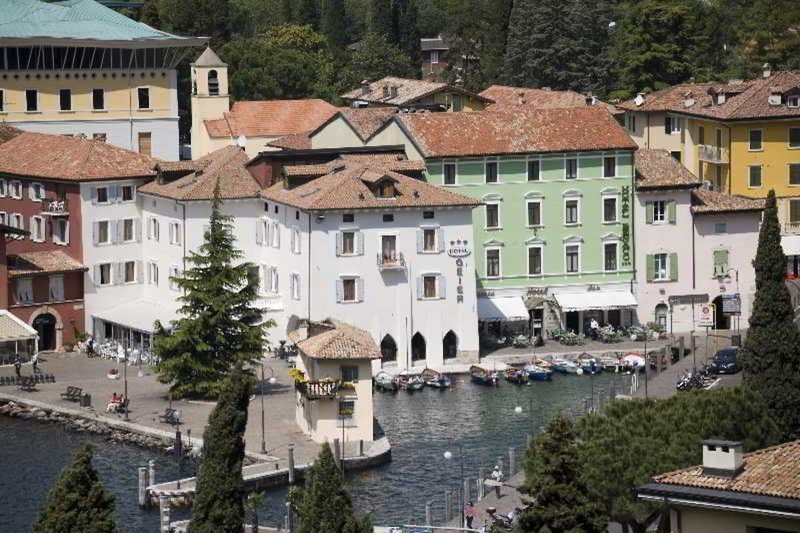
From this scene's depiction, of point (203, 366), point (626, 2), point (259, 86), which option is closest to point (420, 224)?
point (203, 366)

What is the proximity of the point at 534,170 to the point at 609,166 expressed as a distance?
292 centimetres

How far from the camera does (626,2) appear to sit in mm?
154000

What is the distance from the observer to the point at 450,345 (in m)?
86.1

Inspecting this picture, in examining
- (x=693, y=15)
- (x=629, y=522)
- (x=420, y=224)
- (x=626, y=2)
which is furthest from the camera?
(x=626, y=2)

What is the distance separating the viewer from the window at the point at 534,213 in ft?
298

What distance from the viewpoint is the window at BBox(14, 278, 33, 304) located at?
290ft

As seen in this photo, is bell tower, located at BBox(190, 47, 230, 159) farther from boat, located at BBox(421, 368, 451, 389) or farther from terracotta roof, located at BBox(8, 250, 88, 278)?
boat, located at BBox(421, 368, 451, 389)

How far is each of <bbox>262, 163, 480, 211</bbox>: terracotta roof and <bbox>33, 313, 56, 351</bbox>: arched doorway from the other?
10.1 m

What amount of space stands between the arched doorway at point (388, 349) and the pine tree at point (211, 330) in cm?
675

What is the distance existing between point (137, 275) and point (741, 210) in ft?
77.0

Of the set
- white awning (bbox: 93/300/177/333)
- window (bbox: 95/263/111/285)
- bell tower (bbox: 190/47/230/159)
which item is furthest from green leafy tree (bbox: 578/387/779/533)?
bell tower (bbox: 190/47/230/159)

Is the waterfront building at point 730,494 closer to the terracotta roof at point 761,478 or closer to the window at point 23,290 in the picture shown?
the terracotta roof at point 761,478

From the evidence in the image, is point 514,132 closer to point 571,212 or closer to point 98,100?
point 571,212

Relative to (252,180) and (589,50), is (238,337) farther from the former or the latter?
(589,50)
